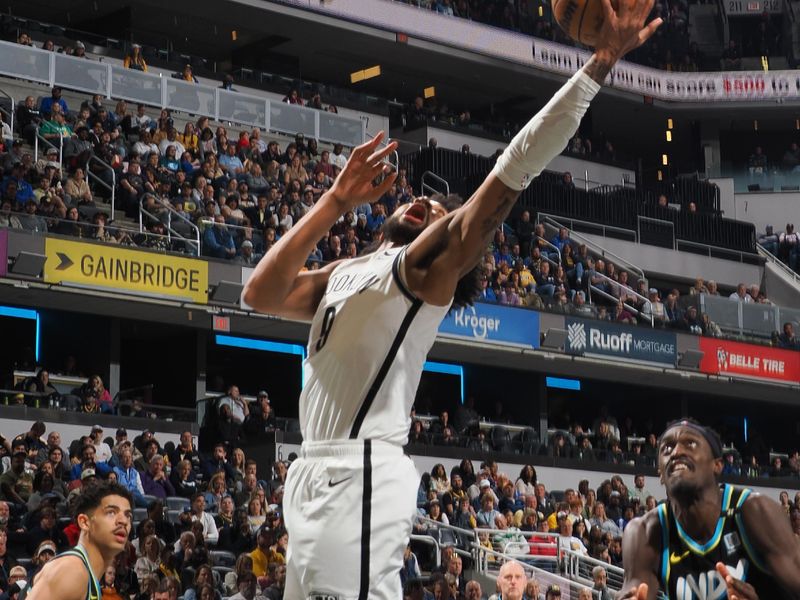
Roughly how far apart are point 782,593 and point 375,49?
30.1 meters

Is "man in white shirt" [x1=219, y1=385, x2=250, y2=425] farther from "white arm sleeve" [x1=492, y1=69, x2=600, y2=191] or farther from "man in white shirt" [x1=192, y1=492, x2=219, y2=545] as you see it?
"white arm sleeve" [x1=492, y1=69, x2=600, y2=191]

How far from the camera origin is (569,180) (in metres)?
33.3

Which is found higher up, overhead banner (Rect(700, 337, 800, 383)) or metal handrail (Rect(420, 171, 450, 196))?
metal handrail (Rect(420, 171, 450, 196))

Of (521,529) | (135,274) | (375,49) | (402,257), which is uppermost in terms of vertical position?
(375,49)

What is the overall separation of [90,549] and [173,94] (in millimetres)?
20354

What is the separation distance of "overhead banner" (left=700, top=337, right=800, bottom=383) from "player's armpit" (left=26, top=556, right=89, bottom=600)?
2254cm

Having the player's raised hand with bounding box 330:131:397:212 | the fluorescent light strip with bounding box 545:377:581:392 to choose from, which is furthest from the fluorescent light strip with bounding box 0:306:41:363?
the player's raised hand with bounding box 330:131:397:212

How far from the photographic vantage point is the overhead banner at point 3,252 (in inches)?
771

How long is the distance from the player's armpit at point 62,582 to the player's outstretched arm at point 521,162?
119 inches

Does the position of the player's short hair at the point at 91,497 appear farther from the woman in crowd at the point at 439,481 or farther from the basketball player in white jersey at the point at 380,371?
the woman in crowd at the point at 439,481

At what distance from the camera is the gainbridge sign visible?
2012 centimetres

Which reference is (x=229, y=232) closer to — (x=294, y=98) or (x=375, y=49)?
(x=294, y=98)

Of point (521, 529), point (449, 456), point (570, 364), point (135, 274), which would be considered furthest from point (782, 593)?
point (570, 364)

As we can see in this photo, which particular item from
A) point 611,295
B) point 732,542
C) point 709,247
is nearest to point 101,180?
point 611,295
